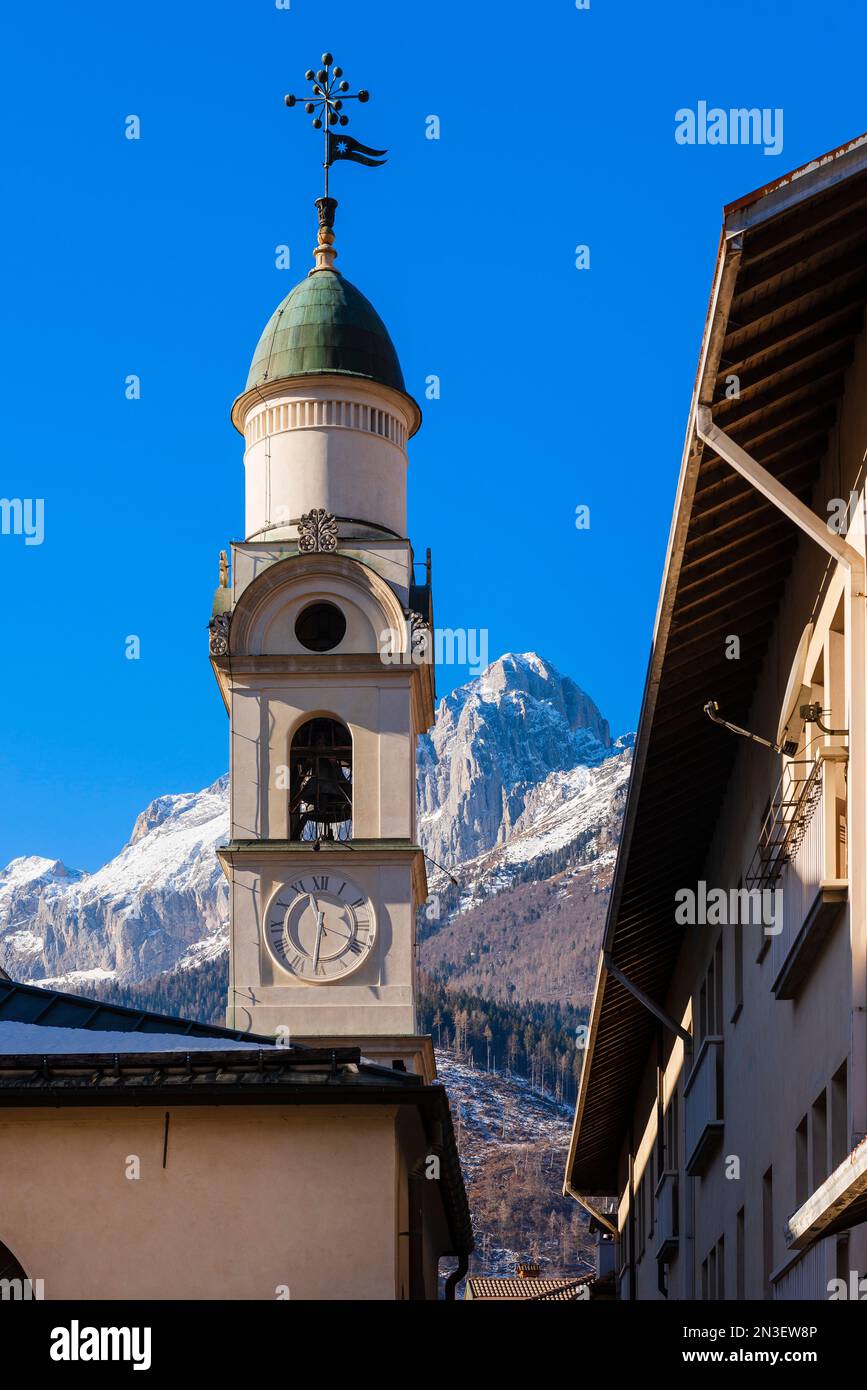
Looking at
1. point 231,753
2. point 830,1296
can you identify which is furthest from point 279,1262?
point 231,753

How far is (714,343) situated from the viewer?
13.5 meters

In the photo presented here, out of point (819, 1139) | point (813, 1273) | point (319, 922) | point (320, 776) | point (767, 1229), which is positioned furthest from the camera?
point (320, 776)

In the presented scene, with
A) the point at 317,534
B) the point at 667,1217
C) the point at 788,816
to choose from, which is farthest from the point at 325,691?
the point at 788,816

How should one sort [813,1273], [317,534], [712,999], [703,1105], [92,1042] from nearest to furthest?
[813,1273], [92,1042], [703,1105], [712,999], [317,534]

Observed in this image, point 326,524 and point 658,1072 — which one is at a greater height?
point 326,524

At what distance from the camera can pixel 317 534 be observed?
4334cm

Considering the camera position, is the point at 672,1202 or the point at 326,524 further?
the point at 326,524

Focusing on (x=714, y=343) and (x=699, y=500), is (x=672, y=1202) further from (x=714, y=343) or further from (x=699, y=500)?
(x=714, y=343)

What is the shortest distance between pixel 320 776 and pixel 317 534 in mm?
4164

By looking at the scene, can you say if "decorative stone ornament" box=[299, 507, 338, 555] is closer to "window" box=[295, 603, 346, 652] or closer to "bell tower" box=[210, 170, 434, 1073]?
"bell tower" box=[210, 170, 434, 1073]

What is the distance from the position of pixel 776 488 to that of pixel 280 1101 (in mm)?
6335

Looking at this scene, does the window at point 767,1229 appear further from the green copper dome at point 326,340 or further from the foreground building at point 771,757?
the green copper dome at point 326,340

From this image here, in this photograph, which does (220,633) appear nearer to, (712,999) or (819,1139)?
(712,999)

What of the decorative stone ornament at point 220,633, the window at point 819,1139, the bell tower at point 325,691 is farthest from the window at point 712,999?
the decorative stone ornament at point 220,633
